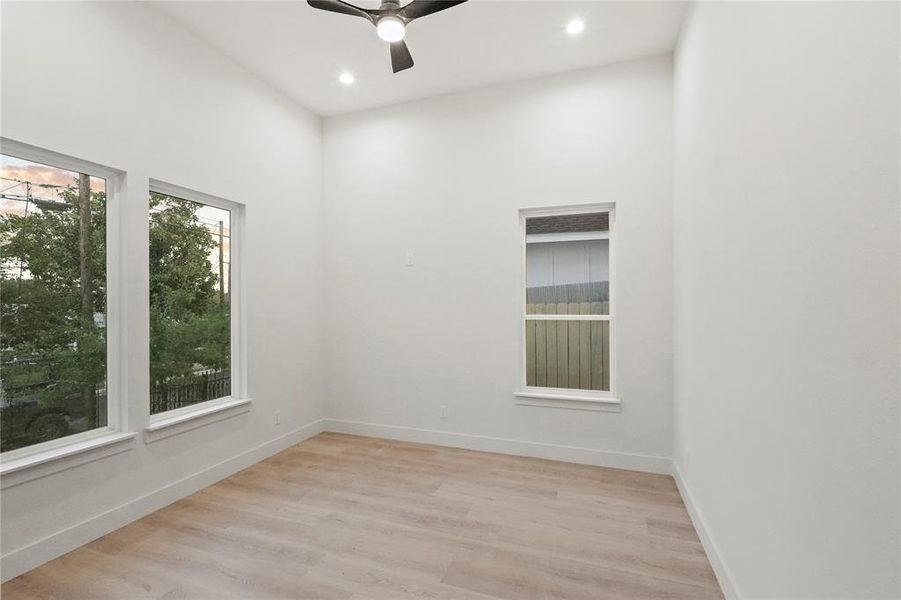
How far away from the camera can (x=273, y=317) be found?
3756 millimetres

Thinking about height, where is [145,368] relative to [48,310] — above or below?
below

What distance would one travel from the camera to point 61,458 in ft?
7.27

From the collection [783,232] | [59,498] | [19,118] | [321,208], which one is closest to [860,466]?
[783,232]

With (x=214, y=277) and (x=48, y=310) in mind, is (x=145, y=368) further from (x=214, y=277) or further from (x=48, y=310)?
(x=214, y=277)

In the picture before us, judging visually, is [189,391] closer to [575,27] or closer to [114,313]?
[114,313]

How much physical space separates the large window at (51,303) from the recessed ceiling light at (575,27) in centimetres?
327

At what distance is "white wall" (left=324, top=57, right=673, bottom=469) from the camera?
332 cm

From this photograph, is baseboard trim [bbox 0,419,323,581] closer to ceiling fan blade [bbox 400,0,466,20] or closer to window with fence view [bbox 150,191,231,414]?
window with fence view [bbox 150,191,231,414]

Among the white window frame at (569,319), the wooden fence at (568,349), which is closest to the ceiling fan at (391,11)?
the white window frame at (569,319)

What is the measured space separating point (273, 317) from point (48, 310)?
1.59m

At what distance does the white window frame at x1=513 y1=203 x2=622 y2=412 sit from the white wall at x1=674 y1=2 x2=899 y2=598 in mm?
1242

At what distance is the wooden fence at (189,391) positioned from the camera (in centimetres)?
286

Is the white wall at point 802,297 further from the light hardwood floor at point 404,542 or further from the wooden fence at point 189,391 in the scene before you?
the wooden fence at point 189,391

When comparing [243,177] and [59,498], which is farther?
[243,177]
